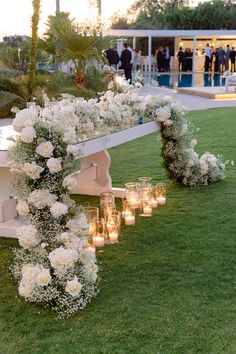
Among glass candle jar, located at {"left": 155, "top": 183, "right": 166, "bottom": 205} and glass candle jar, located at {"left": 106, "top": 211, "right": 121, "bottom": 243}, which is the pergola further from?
glass candle jar, located at {"left": 106, "top": 211, "right": 121, "bottom": 243}

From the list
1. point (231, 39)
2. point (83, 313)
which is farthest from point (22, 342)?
point (231, 39)

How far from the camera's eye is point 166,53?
2920cm

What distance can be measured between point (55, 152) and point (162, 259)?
1.36 meters

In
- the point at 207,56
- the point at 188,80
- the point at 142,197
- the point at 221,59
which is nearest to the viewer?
the point at 142,197

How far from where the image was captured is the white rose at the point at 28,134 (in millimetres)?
3523

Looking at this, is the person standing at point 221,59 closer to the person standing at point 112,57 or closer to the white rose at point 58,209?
the person standing at point 112,57

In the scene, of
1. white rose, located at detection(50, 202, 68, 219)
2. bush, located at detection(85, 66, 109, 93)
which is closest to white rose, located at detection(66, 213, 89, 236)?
white rose, located at detection(50, 202, 68, 219)

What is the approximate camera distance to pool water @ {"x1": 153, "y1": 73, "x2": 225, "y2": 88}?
23.4 meters

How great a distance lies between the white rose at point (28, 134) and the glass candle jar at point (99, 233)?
4.51 ft

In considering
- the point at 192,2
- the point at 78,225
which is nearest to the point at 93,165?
the point at 78,225

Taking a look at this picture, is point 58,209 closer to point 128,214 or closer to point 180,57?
point 128,214

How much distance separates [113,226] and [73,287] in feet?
4.64

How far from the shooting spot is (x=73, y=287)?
11.3ft

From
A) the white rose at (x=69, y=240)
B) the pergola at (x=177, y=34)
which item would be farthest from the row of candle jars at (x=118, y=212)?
the pergola at (x=177, y=34)
